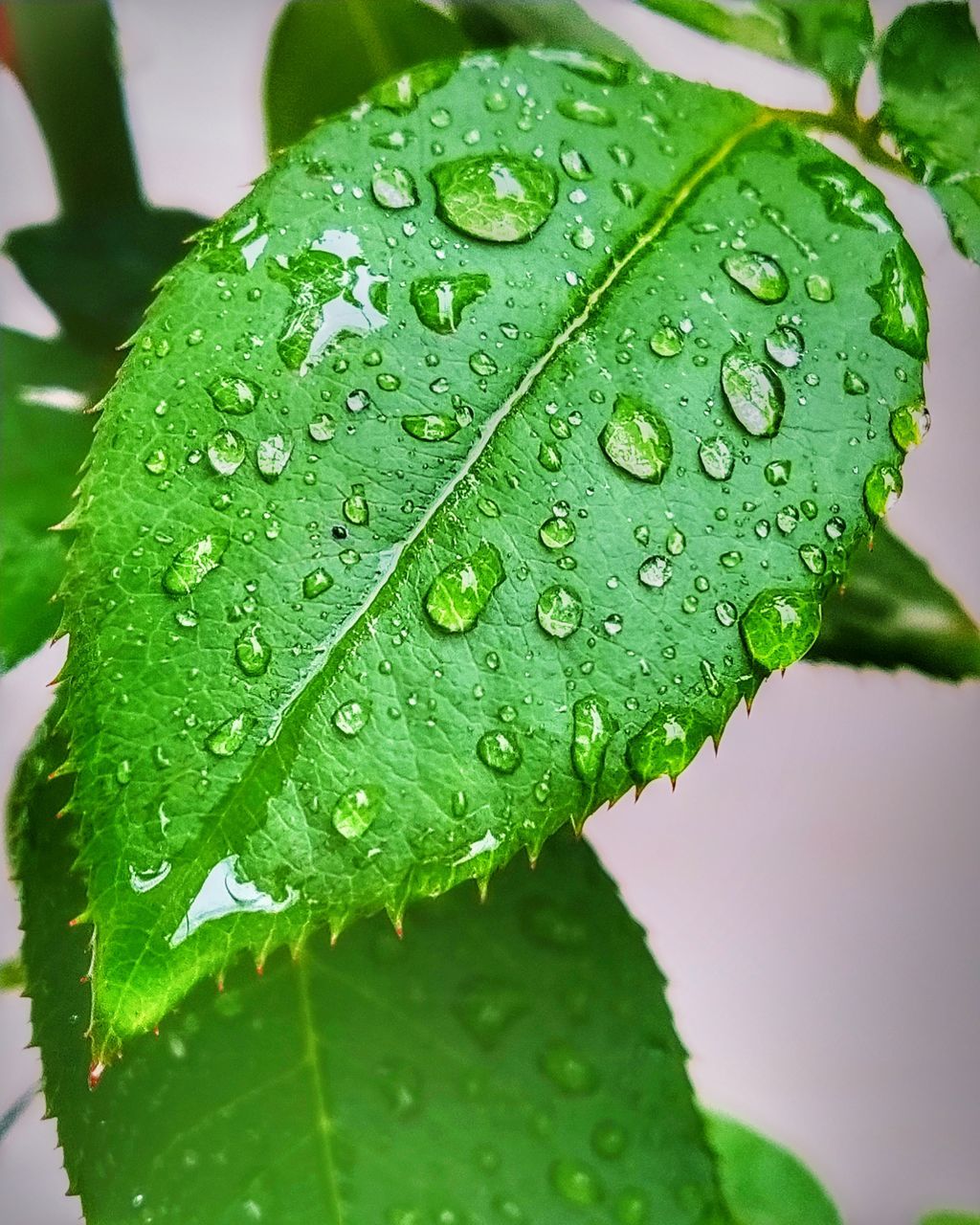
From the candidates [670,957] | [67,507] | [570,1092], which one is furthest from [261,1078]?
[670,957]

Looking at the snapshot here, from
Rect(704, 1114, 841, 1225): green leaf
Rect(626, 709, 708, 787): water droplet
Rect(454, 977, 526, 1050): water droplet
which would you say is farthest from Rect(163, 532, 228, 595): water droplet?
Rect(704, 1114, 841, 1225): green leaf

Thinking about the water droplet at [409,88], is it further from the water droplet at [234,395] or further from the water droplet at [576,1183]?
the water droplet at [576,1183]

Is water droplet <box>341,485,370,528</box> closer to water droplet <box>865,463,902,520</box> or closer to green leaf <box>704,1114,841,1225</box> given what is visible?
water droplet <box>865,463,902,520</box>

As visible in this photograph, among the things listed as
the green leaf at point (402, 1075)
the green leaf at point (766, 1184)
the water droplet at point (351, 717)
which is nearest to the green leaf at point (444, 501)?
the water droplet at point (351, 717)

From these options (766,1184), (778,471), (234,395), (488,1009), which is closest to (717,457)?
(778,471)

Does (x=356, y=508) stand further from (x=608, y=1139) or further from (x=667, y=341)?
(x=608, y=1139)

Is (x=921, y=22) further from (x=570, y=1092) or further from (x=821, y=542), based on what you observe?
(x=570, y=1092)
